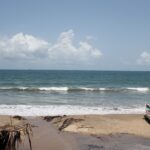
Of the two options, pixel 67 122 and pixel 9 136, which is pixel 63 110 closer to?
pixel 67 122

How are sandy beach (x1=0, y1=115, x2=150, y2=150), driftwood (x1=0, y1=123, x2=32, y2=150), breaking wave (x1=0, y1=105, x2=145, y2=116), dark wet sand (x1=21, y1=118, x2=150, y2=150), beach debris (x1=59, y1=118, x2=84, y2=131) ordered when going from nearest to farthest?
driftwood (x1=0, y1=123, x2=32, y2=150) → dark wet sand (x1=21, y1=118, x2=150, y2=150) → sandy beach (x1=0, y1=115, x2=150, y2=150) → beach debris (x1=59, y1=118, x2=84, y2=131) → breaking wave (x1=0, y1=105, x2=145, y2=116)

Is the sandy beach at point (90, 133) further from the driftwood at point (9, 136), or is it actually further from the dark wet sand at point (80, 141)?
the driftwood at point (9, 136)

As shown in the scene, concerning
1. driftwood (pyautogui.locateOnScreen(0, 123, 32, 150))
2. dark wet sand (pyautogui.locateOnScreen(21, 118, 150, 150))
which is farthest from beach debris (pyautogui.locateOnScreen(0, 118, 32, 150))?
dark wet sand (pyautogui.locateOnScreen(21, 118, 150, 150))

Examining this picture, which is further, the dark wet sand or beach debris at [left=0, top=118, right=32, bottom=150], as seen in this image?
the dark wet sand

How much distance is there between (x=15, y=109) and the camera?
65.3 ft

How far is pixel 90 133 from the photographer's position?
13492 millimetres

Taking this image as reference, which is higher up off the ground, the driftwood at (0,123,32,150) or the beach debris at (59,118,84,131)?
the driftwood at (0,123,32,150)

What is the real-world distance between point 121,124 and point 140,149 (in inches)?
151

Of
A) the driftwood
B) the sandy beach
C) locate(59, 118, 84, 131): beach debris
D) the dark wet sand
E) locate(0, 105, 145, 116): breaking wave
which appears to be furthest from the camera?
locate(0, 105, 145, 116): breaking wave

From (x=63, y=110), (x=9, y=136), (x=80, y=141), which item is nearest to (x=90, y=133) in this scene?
(x=80, y=141)

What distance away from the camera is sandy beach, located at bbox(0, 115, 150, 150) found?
1120cm

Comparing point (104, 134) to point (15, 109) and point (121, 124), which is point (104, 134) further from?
point (15, 109)

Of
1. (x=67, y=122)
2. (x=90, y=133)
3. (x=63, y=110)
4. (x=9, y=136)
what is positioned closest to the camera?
(x=9, y=136)

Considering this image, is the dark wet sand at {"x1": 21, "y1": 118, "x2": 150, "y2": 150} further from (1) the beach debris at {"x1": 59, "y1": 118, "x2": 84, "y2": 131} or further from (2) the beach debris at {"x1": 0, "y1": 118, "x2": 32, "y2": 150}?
(2) the beach debris at {"x1": 0, "y1": 118, "x2": 32, "y2": 150}
